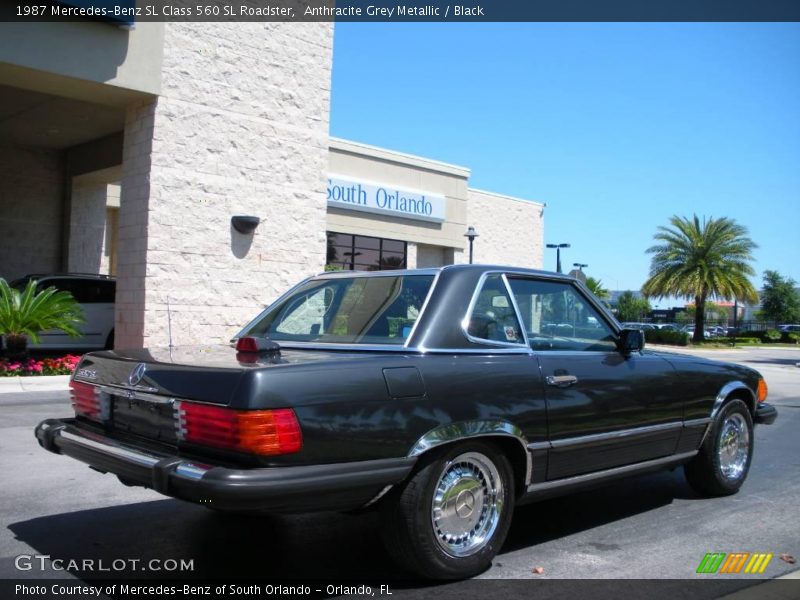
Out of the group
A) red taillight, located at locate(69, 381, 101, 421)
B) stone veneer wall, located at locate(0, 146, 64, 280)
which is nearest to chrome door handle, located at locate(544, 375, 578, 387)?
red taillight, located at locate(69, 381, 101, 421)

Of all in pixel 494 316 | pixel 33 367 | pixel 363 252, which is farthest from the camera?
pixel 363 252

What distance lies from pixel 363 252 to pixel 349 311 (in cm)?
2048

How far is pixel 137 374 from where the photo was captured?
384 cm

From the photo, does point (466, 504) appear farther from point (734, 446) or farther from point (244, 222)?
point (244, 222)

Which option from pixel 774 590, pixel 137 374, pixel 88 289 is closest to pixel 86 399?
pixel 137 374

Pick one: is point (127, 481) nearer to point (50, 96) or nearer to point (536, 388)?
point (536, 388)

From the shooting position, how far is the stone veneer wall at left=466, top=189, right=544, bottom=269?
28.4 metres

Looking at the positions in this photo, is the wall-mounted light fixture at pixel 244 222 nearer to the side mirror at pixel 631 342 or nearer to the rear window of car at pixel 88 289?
the rear window of car at pixel 88 289

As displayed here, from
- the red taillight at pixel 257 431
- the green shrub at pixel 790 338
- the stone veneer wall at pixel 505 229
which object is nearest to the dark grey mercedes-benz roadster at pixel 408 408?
the red taillight at pixel 257 431

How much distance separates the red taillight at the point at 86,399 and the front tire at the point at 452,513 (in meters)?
1.73

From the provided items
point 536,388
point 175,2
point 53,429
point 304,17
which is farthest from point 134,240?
point 536,388

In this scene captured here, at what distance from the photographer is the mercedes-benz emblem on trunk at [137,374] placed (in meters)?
3.81

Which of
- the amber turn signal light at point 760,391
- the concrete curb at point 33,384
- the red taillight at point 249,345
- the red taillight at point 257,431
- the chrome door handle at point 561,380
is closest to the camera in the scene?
the red taillight at point 257,431

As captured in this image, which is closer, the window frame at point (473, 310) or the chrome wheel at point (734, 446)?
the window frame at point (473, 310)
